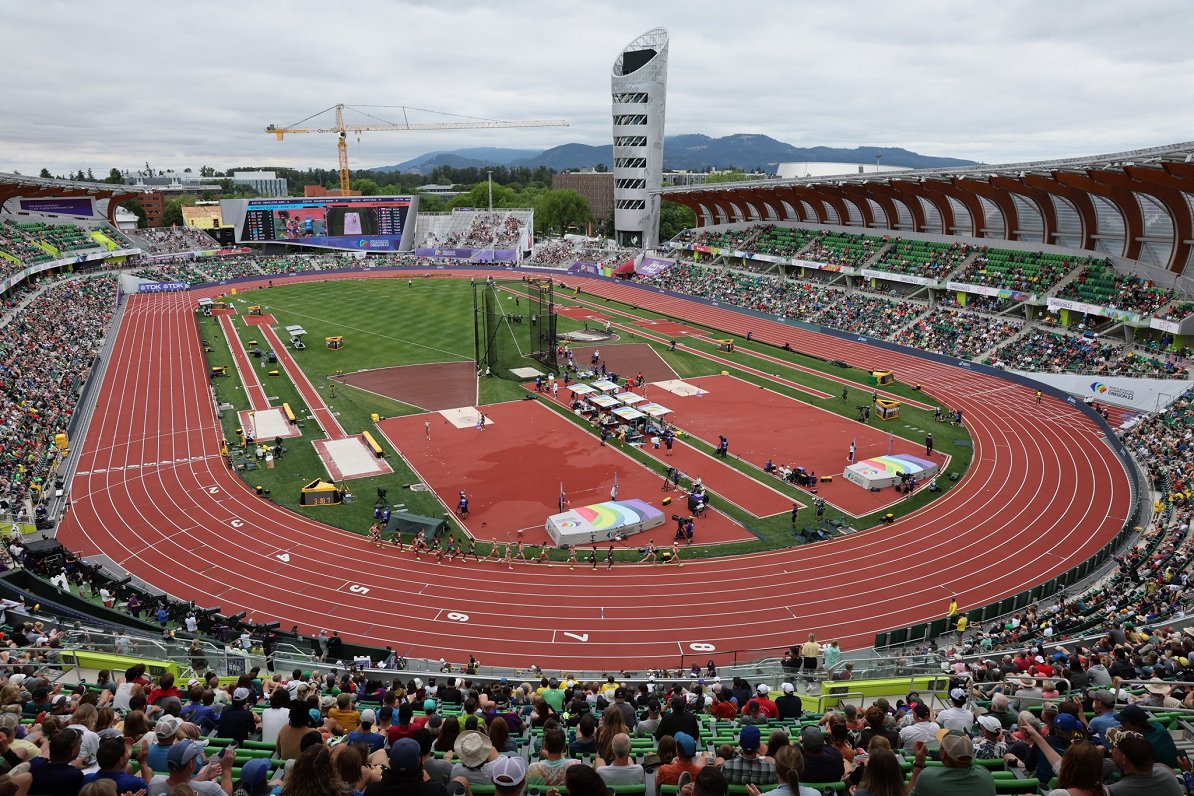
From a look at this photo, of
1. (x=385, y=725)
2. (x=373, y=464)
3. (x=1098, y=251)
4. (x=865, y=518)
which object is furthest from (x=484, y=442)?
(x=1098, y=251)

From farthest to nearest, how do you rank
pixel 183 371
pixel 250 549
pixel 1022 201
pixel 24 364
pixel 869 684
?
pixel 1022 201, pixel 183 371, pixel 24 364, pixel 250 549, pixel 869 684

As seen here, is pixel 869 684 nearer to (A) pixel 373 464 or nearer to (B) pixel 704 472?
(B) pixel 704 472

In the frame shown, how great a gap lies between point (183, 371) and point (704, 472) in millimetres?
34633

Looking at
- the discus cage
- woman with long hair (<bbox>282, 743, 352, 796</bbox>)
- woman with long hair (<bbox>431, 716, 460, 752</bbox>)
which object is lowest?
the discus cage

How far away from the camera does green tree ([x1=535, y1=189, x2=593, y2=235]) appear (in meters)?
132

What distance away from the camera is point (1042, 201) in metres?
52.0

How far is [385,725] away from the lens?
315 inches

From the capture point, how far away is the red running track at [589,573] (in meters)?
20.7

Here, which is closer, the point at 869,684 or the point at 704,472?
the point at 869,684

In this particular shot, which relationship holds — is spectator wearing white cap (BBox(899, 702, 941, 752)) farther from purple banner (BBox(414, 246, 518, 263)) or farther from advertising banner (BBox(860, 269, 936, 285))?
purple banner (BBox(414, 246, 518, 263))

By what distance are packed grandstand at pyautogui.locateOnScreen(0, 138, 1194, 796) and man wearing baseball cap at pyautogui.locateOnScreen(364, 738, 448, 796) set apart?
0.8 inches

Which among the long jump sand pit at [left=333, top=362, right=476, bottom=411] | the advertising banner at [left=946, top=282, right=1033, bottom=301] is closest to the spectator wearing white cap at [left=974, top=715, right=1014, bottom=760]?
the long jump sand pit at [left=333, top=362, right=476, bottom=411]

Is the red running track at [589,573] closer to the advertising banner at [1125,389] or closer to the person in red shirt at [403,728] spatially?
the advertising banner at [1125,389]

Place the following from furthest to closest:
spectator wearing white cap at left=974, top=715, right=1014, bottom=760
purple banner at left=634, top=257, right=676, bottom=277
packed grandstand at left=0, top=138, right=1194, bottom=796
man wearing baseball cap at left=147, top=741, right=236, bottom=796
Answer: purple banner at left=634, top=257, right=676, bottom=277
spectator wearing white cap at left=974, top=715, right=1014, bottom=760
packed grandstand at left=0, top=138, right=1194, bottom=796
man wearing baseball cap at left=147, top=741, right=236, bottom=796
